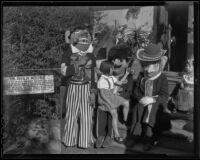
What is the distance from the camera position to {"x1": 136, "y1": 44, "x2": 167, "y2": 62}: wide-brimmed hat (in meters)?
4.80

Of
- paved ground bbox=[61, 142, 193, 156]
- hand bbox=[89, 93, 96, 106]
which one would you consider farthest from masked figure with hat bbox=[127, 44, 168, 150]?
hand bbox=[89, 93, 96, 106]

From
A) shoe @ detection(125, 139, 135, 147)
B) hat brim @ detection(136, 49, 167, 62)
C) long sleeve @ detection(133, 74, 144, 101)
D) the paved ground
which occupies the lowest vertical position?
the paved ground

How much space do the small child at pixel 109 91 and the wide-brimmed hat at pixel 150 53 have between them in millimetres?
348

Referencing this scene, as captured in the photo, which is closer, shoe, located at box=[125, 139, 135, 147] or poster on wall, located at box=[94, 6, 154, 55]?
poster on wall, located at box=[94, 6, 154, 55]

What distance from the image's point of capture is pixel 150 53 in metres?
4.82

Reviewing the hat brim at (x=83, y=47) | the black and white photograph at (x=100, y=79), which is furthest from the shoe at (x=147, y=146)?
the hat brim at (x=83, y=47)

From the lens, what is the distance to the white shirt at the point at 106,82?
15.9ft

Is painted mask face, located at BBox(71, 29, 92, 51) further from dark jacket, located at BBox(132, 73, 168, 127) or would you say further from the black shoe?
the black shoe

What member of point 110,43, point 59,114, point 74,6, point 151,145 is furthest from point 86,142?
point 74,6

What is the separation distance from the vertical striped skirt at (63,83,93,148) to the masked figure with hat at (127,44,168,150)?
586 mm

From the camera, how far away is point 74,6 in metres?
4.75

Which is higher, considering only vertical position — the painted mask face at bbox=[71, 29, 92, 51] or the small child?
the painted mask face at bbox=[71, 29, 92, 51]

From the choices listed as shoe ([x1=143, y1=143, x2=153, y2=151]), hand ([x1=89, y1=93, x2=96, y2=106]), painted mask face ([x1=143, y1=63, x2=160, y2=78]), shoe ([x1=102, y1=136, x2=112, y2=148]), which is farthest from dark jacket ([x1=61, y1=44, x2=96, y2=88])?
shoe ([x1=143, y1=143, x2=153, y2=151])
